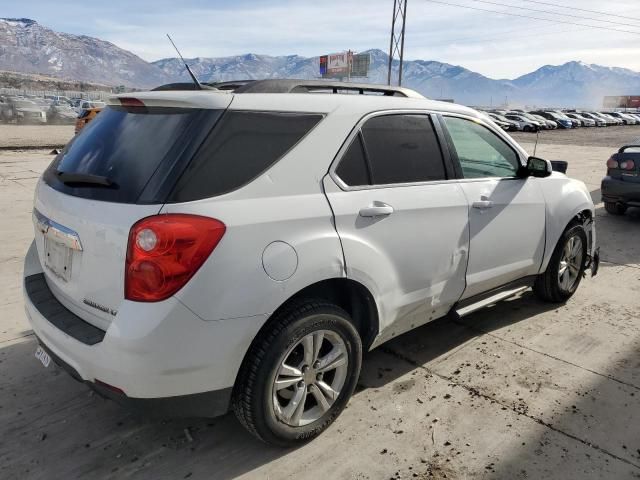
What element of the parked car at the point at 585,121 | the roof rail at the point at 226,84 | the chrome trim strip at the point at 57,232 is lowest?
the parked car at the point at 585,121

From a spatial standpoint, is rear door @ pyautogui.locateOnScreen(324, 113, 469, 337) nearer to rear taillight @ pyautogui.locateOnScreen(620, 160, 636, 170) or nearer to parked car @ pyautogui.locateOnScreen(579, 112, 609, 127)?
rear taillight @ pyautogui.locateOnScreen(620, 160, 636, 170)

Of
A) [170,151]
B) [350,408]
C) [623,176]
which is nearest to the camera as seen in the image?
[170,151]

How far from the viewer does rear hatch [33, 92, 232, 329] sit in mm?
2113

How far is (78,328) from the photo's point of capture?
227 cm

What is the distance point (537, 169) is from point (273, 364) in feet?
8.45

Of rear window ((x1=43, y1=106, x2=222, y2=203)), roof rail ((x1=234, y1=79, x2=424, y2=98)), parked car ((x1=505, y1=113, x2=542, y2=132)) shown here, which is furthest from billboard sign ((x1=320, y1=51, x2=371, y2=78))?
rear window ((x1=43, y1=106, x2=222, y2=203))

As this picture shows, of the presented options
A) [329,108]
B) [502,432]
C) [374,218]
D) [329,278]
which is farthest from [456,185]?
[502,432]

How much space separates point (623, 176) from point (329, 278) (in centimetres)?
713

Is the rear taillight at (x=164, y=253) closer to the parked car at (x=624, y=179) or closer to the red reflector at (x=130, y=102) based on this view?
the red reflector at (x=130, y=102)

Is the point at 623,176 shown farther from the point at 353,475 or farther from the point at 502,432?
the point at 353,475

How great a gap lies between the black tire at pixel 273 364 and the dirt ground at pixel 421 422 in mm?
177

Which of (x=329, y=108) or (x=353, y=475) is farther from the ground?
(x=329, y=108)

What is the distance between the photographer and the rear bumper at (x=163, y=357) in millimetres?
2008

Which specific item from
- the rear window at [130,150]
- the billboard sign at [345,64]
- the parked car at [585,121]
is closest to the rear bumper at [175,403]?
the rear window at [130,150]
